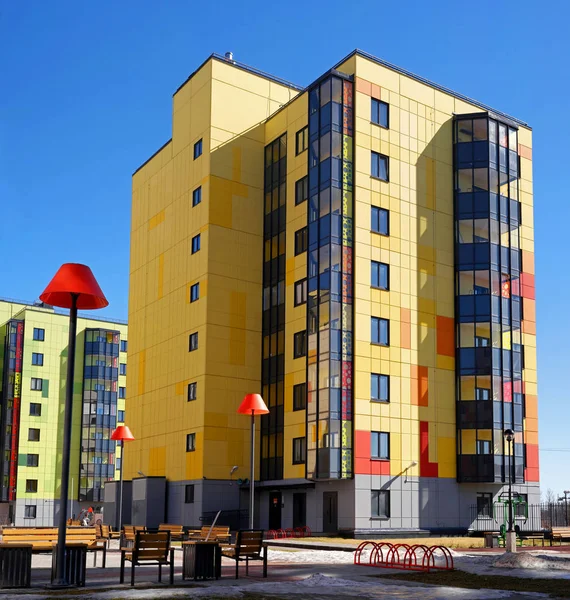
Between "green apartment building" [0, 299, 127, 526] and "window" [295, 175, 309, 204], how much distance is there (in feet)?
181

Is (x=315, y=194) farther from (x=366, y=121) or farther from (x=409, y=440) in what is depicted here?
(x=409, y=440)

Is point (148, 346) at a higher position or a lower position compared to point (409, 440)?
higher

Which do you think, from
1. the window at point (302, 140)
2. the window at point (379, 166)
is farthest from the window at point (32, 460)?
the window at point (379, 166)

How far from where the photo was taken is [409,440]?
5100 cm

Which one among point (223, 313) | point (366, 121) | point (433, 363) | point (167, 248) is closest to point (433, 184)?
point (366, 121)

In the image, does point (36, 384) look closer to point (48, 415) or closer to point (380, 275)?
point (48, 415)

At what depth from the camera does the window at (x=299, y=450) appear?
2000 inches

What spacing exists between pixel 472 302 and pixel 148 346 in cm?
2302

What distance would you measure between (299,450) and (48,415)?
60.1 m

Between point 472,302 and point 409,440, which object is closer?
point 409,440

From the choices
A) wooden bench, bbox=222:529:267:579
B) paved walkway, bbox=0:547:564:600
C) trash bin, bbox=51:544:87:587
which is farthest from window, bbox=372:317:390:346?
trash bin, bbox=51:544:87:587

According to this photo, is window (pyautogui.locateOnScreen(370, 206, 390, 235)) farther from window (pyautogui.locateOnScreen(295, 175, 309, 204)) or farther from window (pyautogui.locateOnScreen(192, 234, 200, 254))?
window (pyautogui.locateOnScreen(192, 234, 200, 254))

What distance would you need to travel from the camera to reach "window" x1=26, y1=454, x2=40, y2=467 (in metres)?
102

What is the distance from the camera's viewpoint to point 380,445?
163 ft
